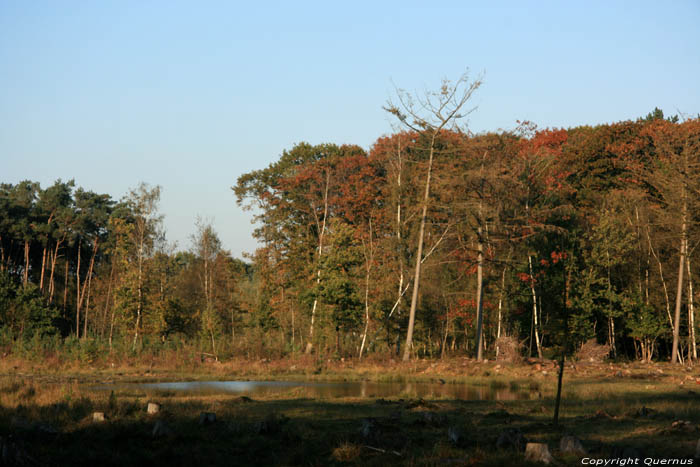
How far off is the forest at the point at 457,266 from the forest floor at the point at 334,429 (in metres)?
14.4

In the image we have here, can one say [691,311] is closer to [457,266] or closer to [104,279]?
[457,266]

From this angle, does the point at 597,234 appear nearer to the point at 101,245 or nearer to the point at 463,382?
the point at 463,382

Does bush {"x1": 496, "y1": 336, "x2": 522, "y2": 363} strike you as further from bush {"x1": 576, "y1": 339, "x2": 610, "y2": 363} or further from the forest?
bush {"x1": 576, "y1": 339, "x2": 610, "y2": 363}

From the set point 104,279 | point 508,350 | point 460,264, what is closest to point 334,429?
point 508,350

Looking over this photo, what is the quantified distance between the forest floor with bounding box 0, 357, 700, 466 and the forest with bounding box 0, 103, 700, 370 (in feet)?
47.4

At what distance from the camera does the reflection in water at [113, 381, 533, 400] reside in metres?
24.0

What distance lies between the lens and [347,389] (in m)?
27.2

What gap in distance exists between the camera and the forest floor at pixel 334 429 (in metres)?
11.4

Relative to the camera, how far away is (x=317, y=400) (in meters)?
21.1

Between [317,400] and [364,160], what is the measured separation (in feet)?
135

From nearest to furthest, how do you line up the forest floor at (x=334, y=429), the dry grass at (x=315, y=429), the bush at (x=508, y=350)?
the forest floor at (x=334, y=429)
the dry grass at (x=315, y=429)
the bush at (x=508, y=350)

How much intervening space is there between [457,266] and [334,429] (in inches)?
1346

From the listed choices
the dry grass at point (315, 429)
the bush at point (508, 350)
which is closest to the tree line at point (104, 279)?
the bush at point (508, 350)

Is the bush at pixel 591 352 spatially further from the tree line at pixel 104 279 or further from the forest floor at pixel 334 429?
the tree line at pixel 104 279
